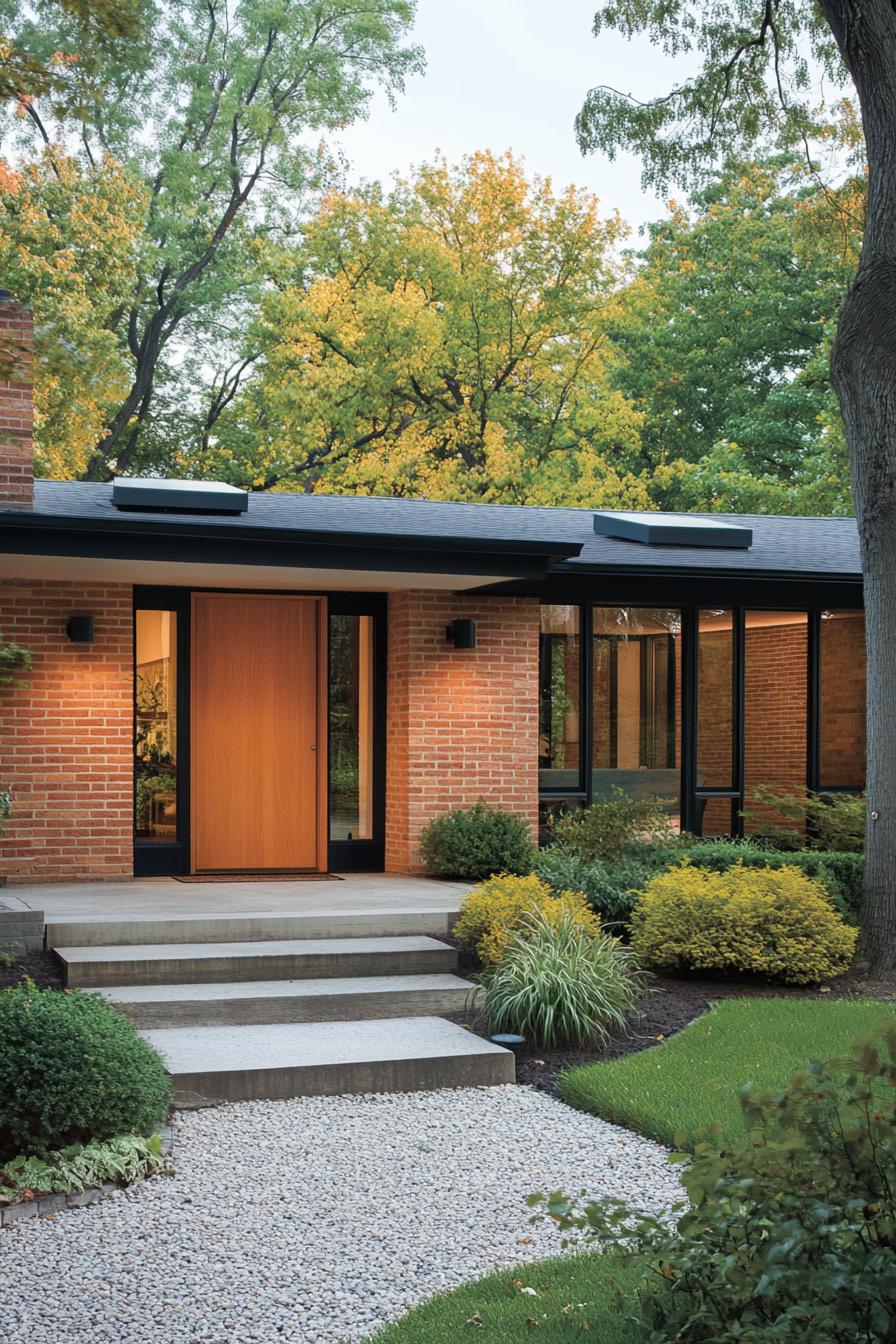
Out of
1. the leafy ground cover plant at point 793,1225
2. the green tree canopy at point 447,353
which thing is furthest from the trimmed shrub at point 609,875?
the green tree canopy at point 447,353

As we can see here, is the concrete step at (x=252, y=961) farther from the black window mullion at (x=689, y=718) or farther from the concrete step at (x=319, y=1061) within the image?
the black window mullion at (x=689, y=718)

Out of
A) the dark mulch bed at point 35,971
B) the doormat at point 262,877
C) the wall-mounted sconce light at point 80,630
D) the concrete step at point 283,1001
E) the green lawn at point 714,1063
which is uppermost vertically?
the wall-mounted sconce light at point 80,630

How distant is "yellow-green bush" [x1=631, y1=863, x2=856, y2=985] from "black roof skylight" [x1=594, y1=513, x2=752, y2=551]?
Result: 4.60m

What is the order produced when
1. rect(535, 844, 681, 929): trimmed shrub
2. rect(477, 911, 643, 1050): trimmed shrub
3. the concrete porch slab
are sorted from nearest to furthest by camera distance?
1. rect(477, 911, 643, 1050): trimmed shrub
2. the concrete porch slab
3. rect(535, 844, 681, 929): trimmed shrub

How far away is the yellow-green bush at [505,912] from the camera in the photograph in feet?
25.9

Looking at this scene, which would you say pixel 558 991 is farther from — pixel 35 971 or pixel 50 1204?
pixel 50 1204

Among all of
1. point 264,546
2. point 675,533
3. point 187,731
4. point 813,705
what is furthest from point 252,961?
point 813,705

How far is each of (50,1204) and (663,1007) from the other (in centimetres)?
391

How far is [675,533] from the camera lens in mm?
12359

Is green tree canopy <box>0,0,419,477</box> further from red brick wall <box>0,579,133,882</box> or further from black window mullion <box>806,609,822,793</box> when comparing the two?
black window mullion <box>806,609,822,793</box>

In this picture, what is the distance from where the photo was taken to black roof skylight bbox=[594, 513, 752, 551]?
12.4 meters

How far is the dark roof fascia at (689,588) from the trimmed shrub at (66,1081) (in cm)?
626

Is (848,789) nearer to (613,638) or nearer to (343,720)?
(613,638)

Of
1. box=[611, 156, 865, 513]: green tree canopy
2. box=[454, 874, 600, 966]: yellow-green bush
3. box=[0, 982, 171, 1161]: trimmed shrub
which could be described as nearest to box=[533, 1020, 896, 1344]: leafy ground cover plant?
box=[0, 982, 171, 1161]: trimmed shrub
